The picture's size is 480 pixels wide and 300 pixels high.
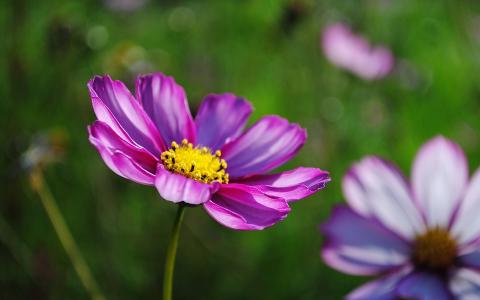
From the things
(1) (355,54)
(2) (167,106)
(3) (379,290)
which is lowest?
(3) (379,290)

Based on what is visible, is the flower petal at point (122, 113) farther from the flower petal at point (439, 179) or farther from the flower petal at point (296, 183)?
the flower petal at point (439, 179)

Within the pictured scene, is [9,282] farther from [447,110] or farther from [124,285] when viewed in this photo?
[447,110]

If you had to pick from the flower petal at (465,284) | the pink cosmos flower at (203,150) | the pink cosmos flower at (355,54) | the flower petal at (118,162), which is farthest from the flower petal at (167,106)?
the pink cosmos flower at (355,54)

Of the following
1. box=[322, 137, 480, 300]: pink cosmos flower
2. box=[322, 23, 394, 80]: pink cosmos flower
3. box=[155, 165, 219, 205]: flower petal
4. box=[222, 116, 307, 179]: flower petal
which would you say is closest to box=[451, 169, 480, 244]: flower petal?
box=[322, 137, 480, 300]: pink cosmos flower

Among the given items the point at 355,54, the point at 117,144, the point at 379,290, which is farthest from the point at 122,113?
the point at 355,54

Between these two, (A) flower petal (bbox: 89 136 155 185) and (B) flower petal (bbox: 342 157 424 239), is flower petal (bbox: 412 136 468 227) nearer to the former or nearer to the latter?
(B) flower petal (bbox: 342 157 424 239)

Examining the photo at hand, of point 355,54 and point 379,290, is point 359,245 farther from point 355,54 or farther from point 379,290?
point 355,54
